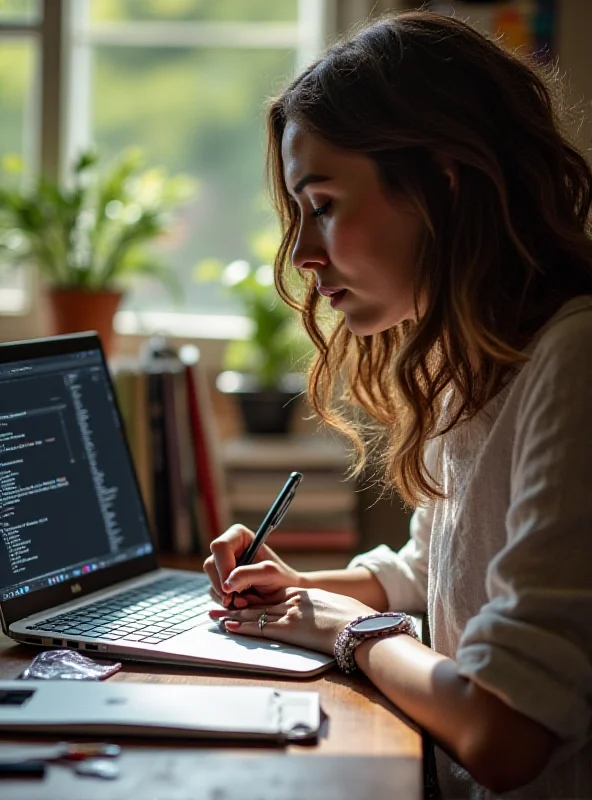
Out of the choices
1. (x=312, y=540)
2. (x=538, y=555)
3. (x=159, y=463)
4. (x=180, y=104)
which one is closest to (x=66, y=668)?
(x=538, y=555)

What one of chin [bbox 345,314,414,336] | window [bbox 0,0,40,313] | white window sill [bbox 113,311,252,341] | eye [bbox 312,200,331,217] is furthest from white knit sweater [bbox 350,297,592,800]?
window [bbox 0,0,40,313]

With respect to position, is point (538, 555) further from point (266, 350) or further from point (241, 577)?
point (266, 350)

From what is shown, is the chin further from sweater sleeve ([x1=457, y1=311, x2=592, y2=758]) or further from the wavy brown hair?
sweater sleeve ([x1=457, y1=311, x2=592, y2=758])

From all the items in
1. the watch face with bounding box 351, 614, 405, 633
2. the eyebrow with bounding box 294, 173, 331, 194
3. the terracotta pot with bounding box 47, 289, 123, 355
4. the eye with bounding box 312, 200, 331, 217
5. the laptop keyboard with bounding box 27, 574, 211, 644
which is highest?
the eyebrow with bounding box 294, 173, 331, 194

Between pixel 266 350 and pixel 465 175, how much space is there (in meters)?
1.47

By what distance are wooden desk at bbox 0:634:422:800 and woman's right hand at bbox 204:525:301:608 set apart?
0.27 metres

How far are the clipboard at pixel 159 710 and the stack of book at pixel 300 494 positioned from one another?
55.0 inches

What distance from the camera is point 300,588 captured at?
1236 millimetres

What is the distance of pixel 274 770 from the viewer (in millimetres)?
822

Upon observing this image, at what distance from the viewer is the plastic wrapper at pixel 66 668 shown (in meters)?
1.03

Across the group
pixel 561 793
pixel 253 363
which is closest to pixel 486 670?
pixel 561 793

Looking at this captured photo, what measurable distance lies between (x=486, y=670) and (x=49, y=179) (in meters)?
2.23

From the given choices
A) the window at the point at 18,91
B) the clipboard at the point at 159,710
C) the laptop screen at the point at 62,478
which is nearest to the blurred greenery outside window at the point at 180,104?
the window at the point at 18,91

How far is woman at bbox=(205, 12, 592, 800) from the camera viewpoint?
91 cm
